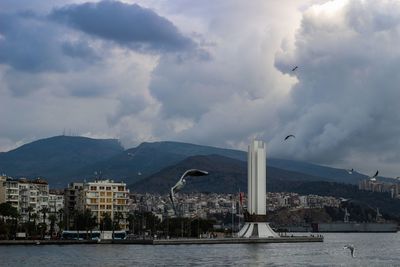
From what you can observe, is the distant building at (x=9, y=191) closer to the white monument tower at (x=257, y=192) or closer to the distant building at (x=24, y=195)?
the distant building at (x=24, y=195)

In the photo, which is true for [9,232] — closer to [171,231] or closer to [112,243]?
[112,243]

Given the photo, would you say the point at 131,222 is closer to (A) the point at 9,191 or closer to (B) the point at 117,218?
(B) the point at 117,218

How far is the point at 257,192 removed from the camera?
559 feet

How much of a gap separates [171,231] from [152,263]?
342ft

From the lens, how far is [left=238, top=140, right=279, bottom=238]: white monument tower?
170250mm

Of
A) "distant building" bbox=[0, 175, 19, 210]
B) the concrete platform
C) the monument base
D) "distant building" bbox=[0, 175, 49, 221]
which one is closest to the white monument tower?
the monument base

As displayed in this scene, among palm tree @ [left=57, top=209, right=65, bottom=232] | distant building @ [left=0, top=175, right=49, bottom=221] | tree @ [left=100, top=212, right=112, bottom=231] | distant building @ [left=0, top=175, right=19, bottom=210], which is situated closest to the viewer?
palm tree @ [left=57, top=209, right=65, bottom=232]

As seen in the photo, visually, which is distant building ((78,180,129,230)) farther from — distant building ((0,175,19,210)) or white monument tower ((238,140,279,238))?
white monument tower ((238,140,279,238))

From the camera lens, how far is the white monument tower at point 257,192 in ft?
559

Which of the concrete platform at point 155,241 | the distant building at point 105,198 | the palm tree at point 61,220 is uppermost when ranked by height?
the distant building at point 105,198

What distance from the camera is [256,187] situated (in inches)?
6722

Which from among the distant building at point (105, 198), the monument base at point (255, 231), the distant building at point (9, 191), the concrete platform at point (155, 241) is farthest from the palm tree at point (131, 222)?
the concrete platform at point (155, 241)

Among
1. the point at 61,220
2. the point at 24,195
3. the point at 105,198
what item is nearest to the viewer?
the point at 61,220

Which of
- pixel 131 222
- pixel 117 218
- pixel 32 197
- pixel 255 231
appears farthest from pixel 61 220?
pixel 255 231
